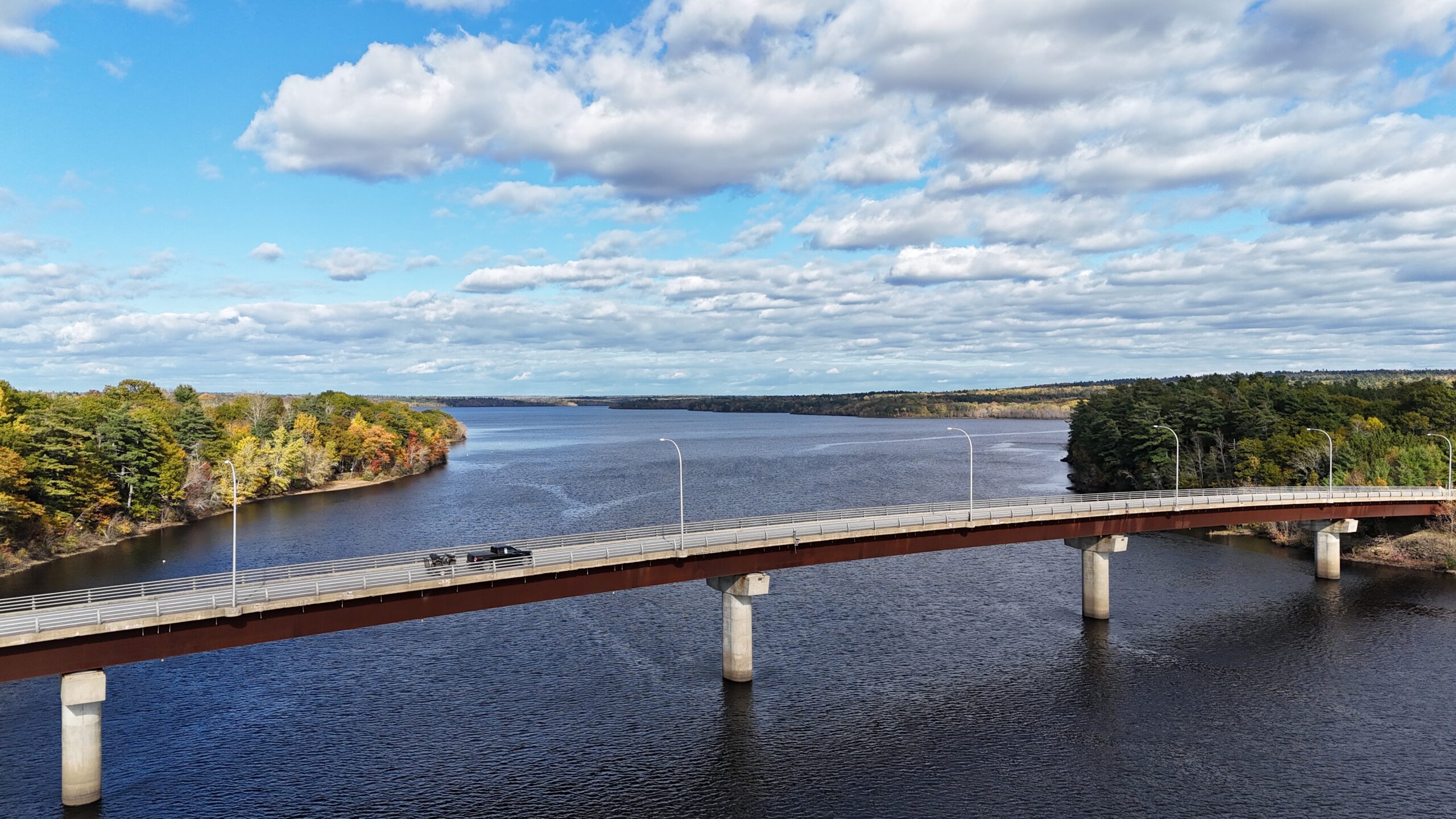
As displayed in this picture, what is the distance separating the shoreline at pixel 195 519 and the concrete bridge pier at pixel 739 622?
242 ft

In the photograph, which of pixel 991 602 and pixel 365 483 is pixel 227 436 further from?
pixel 991 602

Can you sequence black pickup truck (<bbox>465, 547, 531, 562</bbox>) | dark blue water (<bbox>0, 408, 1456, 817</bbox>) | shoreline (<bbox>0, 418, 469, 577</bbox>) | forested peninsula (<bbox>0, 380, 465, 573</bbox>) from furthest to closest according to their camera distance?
forested peninsula (<bbox>0, 380, 465, 573</bbox>), shoreline (<bbox>0, 418, 469, 577</bbox>), black pickup truck (<bbox>465, 547, 531, 562</bbox>), dark blue water (<bbox>0, 408, 1456, 817</bbox>)

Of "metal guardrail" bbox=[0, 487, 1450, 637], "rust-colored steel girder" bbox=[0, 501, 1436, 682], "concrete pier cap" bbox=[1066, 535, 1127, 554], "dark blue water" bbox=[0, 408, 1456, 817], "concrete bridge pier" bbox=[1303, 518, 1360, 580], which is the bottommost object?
"dark blue water" bbox=[0, 408, 1456, 817]

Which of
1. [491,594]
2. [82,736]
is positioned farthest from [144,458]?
[491,594]

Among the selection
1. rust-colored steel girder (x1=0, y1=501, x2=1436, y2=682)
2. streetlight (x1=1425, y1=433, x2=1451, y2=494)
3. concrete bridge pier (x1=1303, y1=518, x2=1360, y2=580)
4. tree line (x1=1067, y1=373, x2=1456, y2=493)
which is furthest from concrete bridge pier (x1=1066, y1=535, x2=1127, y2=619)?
tree line (x1=1067, y1=373, x2=1456, y2=493)

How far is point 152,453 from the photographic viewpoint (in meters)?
108

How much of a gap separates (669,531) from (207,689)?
98.0ft

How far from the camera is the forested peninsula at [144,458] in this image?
87.8 m

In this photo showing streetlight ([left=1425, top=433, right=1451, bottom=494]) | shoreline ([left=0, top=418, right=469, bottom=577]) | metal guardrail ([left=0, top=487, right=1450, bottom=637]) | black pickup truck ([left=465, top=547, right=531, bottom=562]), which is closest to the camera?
metal guardrail ([left=0, top=487, right=1450, bottom=637])

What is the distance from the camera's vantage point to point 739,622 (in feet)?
170

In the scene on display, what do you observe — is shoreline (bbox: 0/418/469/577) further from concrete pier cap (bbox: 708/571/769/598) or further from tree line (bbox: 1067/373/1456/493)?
tree line (bbox: 1067/373/1456/493)

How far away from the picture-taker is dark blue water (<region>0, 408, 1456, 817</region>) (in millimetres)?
38188

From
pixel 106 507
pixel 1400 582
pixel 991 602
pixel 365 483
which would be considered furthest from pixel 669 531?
pixel 365 483

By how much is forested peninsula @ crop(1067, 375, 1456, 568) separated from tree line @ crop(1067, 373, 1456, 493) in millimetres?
166
